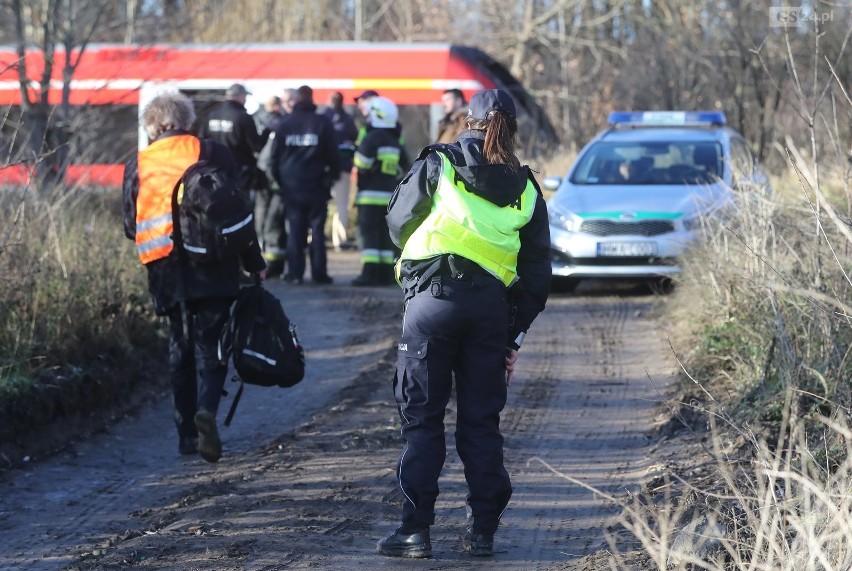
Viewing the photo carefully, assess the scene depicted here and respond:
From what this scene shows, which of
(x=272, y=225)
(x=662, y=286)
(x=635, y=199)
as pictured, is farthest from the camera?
(x=272, y=225)

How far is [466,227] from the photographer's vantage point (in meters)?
5.00

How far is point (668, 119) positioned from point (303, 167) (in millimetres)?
4320

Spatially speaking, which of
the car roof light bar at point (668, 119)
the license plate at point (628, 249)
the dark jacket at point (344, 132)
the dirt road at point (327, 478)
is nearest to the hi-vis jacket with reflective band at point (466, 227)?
the dirt road at point (327, 478)

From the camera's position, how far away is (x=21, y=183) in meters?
8.98

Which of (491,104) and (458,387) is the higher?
(491,104)

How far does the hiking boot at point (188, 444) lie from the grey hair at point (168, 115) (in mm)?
1733

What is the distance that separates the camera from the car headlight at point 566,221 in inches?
480

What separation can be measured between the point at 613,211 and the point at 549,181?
0.85m

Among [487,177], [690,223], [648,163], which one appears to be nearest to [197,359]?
[487,177]

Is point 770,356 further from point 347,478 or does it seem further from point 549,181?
point 549,181

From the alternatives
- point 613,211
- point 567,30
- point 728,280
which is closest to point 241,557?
point 728,280

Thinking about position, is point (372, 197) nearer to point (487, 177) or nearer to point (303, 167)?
point (303, 167)

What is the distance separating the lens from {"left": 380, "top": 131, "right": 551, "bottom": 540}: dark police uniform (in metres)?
5.00

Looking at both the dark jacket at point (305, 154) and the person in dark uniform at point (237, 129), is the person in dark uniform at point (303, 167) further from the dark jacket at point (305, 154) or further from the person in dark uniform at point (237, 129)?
the person in dark uniform at point (237, 129)
